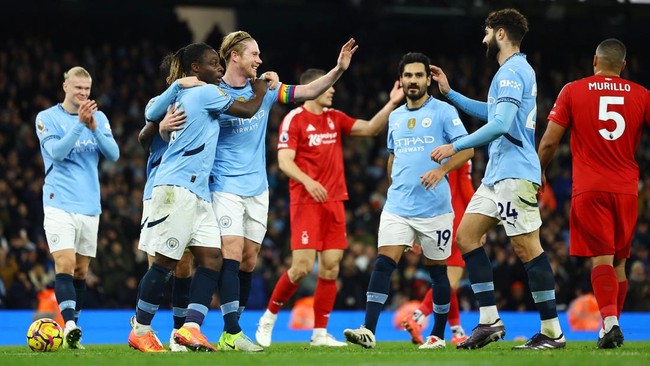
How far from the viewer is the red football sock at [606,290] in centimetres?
928

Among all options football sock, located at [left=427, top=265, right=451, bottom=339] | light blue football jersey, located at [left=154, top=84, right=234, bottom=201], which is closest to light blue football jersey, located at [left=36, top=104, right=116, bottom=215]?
light blue football jersey, located at [left=154, top=84, right=234, bottom=201]

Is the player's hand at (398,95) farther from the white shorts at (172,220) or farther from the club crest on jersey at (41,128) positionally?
the club crest on jersey at (41,128)

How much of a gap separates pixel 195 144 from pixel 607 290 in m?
3.83

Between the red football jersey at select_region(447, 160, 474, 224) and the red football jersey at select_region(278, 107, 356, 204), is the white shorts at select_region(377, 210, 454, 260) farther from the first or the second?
the red football jersey at select_region(447, 160, 474, 224)

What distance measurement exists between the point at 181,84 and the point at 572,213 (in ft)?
12.2

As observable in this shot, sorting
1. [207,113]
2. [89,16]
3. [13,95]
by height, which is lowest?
[207,113]

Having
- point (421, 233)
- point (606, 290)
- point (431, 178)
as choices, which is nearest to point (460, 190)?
point (421, 233)

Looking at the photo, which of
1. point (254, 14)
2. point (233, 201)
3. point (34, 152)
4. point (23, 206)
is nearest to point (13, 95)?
point (34, 152)

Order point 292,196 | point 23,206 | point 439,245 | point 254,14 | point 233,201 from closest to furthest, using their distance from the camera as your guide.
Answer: point 233,201
point 439,245
point 292,196
point 23,206
point 254,14

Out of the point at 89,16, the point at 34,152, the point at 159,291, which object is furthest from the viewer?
the point at 89,16

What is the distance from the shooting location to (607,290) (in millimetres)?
9297

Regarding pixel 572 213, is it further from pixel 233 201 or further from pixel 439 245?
pixel 233 201

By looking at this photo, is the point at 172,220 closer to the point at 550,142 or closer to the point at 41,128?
the point at 41,128

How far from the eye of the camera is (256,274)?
19703 millimetres
